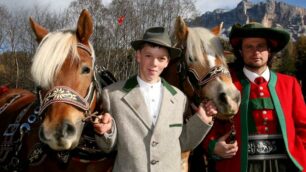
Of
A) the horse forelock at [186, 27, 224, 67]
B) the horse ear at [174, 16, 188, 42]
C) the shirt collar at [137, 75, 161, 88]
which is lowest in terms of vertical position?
the shirt collar at [137, 75, 161, 88]

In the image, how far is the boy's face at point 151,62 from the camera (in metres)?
3.28

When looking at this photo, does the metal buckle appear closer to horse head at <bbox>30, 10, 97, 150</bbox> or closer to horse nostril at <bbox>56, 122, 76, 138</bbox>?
horse head at <bbox>30, 10, 97, 150</bbox>

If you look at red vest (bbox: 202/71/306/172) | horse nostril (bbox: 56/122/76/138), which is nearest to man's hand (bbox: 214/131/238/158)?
red vest (bbox: 202/71/306/172)

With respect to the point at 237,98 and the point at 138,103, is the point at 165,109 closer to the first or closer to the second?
the point at 138,103

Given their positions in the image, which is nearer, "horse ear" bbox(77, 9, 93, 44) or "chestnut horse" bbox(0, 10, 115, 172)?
"chestnut horse" bbox(0, 10, 115, 172)

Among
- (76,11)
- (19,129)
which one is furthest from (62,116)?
(76,11)

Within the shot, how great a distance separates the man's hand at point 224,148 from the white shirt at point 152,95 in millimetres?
696

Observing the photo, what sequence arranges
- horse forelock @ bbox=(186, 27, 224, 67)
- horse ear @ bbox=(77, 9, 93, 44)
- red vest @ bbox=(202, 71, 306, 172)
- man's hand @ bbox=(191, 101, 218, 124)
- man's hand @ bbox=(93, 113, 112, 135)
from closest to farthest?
1. man's hand @ bbox=(93, 113, 112, 135)
2. man's hand @ bbox=(191, 101, 218, 124)
3. horse ear @ bbox=(77, 9, 93, 44)
4. red vest @ bbox=(202, 71, 306, 172)
5. horse forelock @ bbox=(186, 27, 224, 67)

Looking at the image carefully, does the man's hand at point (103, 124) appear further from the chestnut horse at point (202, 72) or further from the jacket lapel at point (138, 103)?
the chestnut horse at point (202, 72)

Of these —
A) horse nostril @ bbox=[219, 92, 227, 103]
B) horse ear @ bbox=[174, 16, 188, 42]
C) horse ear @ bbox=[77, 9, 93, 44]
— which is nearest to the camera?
horse ear @ bbox=[77, 9, 93, 44]

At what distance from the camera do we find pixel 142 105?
3.24 m

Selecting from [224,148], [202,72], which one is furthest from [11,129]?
[224,148]

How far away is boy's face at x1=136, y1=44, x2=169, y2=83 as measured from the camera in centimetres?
328

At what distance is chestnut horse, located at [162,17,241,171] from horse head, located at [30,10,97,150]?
1032 millimetres
